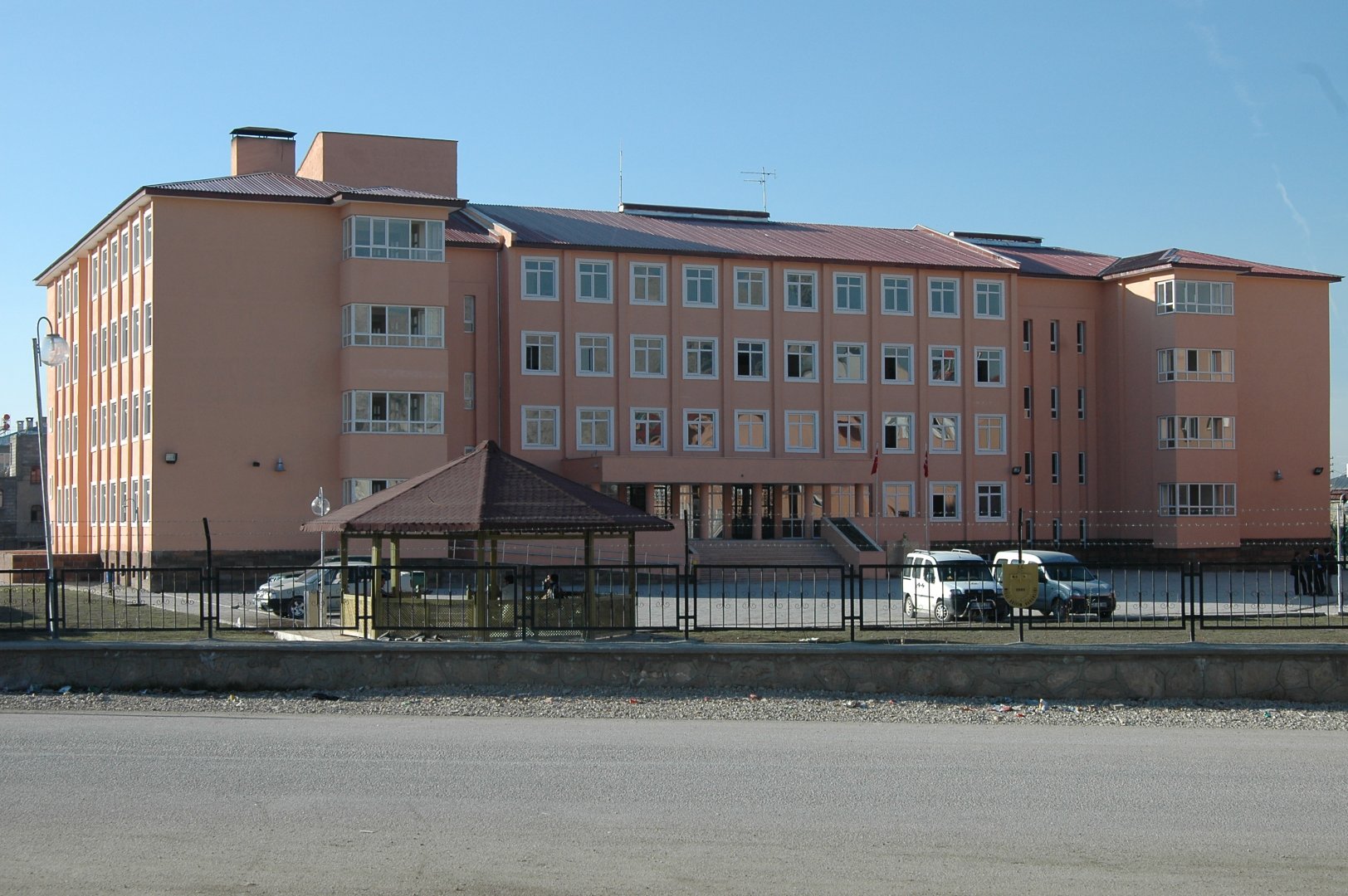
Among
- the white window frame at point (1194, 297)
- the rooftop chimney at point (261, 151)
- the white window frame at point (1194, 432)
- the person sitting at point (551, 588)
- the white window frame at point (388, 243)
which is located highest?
the rooftop chimney at point (261, 151)

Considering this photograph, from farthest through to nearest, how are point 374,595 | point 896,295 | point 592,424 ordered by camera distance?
point 896,295
point 592,424
point 374,595

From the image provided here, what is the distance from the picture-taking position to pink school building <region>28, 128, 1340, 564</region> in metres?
49.1

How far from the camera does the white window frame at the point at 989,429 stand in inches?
2425

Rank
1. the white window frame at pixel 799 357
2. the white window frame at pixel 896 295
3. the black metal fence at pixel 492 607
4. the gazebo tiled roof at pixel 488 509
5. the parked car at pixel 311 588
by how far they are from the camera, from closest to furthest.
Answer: the black metal fence at pixel 492 607, the parked car at pixel 311 588, the gazebo tiled roof at pixel 488 509, the white window frame at pixel 799 357, the white window frame at pixel 896 295

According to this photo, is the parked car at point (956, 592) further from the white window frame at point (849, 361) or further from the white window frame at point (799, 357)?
the white window frame at point (849, 361)

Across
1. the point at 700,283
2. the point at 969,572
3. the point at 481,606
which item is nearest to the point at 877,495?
the point at 700,283

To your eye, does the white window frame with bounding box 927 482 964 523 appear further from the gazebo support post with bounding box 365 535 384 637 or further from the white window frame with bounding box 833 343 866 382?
the gazebo support post with bounding box 365 535 384 637

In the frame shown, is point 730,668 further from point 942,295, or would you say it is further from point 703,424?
point 942,295

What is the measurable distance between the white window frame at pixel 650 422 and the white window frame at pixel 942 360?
39.1ft

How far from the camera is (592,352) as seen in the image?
56875 millimetres

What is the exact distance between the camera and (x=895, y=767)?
518 inches

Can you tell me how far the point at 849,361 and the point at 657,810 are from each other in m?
50.4

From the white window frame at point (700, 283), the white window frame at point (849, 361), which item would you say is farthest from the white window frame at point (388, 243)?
the white window frame at point (849, 361)

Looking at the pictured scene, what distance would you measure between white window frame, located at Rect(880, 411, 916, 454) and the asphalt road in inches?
1759
